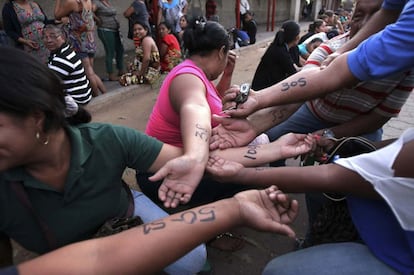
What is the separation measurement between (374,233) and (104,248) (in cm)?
97

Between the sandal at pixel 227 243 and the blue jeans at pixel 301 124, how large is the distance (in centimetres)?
78

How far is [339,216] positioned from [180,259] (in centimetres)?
78

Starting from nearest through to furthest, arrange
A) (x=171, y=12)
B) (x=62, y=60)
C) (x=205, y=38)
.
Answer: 1. (x=205, y=38)
2. (x=62, y=60)
3. (x=171, y=12)

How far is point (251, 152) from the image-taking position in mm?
1783

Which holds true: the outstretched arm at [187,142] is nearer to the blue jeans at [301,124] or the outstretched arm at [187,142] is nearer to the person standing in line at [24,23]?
the blue jeans at [301,124]

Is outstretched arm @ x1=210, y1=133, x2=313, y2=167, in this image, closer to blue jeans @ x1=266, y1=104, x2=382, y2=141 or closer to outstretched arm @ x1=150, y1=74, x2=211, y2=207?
outstretched arm @ x1=150, y1=74, x2=211, y2=207

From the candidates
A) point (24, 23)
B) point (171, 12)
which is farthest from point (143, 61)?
point (171, 12)

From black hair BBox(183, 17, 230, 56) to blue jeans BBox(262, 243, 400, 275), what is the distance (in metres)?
1.34

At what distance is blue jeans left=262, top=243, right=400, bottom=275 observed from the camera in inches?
45.1

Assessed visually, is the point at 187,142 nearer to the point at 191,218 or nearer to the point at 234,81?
the point at 191,218

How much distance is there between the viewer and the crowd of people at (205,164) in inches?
40.6

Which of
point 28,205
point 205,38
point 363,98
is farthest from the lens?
point 205,38

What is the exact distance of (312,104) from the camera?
7.29 feet

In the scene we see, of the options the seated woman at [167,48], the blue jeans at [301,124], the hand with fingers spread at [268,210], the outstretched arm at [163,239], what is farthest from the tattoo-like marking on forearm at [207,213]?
the seated woman at [167,48]
